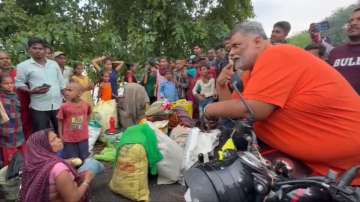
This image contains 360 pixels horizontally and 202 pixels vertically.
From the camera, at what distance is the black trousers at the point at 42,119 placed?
18.2ft

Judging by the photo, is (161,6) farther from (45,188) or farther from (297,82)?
(297,82)

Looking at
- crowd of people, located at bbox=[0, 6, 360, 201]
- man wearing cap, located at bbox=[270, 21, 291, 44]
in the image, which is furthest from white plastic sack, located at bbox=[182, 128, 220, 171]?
man wearing cap, located at bbox=[270, 21, 291, 44]

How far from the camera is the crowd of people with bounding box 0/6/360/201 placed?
189 centimetres

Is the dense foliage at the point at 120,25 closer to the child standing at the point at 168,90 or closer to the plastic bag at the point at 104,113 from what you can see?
the plastic bag at the point at 104,113

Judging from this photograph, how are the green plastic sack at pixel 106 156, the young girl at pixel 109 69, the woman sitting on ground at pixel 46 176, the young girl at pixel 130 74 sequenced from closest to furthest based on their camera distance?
the woman sitting on ground at pixel 46 176
the green plastic sack at pixel 106 156
the young girl at pixel 109 69
the young girl at pixel 130 74

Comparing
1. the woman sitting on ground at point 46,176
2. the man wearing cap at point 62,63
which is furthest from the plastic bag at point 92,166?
the man wearing cap at point 62,63

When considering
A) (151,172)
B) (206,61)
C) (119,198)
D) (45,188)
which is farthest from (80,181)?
(206,61)

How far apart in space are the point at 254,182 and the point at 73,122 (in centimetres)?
379

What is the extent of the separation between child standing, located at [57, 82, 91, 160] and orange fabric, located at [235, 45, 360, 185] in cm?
357

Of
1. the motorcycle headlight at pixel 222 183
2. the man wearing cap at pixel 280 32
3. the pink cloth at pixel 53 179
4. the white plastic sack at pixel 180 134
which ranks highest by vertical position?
the man wearing cap at pixel 280 32

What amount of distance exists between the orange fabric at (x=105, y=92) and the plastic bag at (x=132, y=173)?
3539 millimetres

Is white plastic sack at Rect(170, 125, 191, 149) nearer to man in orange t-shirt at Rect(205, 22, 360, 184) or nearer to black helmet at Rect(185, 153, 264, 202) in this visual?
man in orange t-shirt at Rect(205, 22, 360, 184)

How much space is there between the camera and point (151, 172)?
5.20 m

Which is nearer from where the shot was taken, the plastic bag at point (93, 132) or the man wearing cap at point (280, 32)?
the man wearing cap at point (280, 32)
